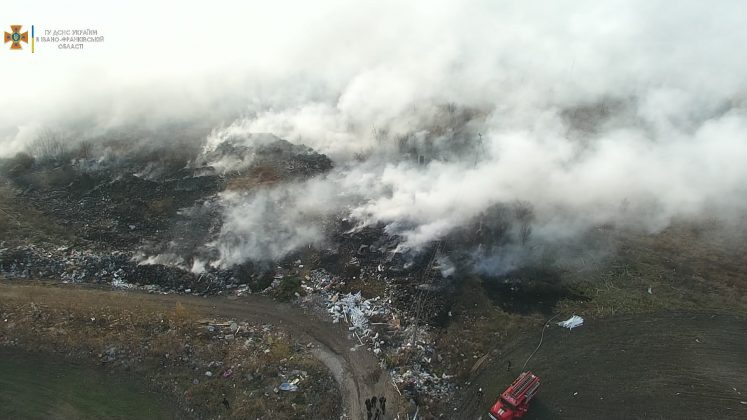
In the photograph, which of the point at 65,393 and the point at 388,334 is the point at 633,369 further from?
the point at 65,393

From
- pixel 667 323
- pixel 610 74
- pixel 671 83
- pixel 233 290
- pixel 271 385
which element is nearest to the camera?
pixel 271 385

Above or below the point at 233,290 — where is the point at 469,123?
above

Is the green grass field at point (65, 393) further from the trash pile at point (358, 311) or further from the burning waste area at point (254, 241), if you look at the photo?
the trash pile at point (358, 311)

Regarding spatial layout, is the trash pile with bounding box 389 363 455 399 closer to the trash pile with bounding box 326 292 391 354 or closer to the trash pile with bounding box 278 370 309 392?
the trash pile with bounding box 326 292 391 354

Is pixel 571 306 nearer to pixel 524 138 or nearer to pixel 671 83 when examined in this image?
pixel 524 138

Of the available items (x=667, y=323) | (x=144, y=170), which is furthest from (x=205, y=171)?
(x=667, y=323)

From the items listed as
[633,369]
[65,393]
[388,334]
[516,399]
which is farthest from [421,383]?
[65,393]
